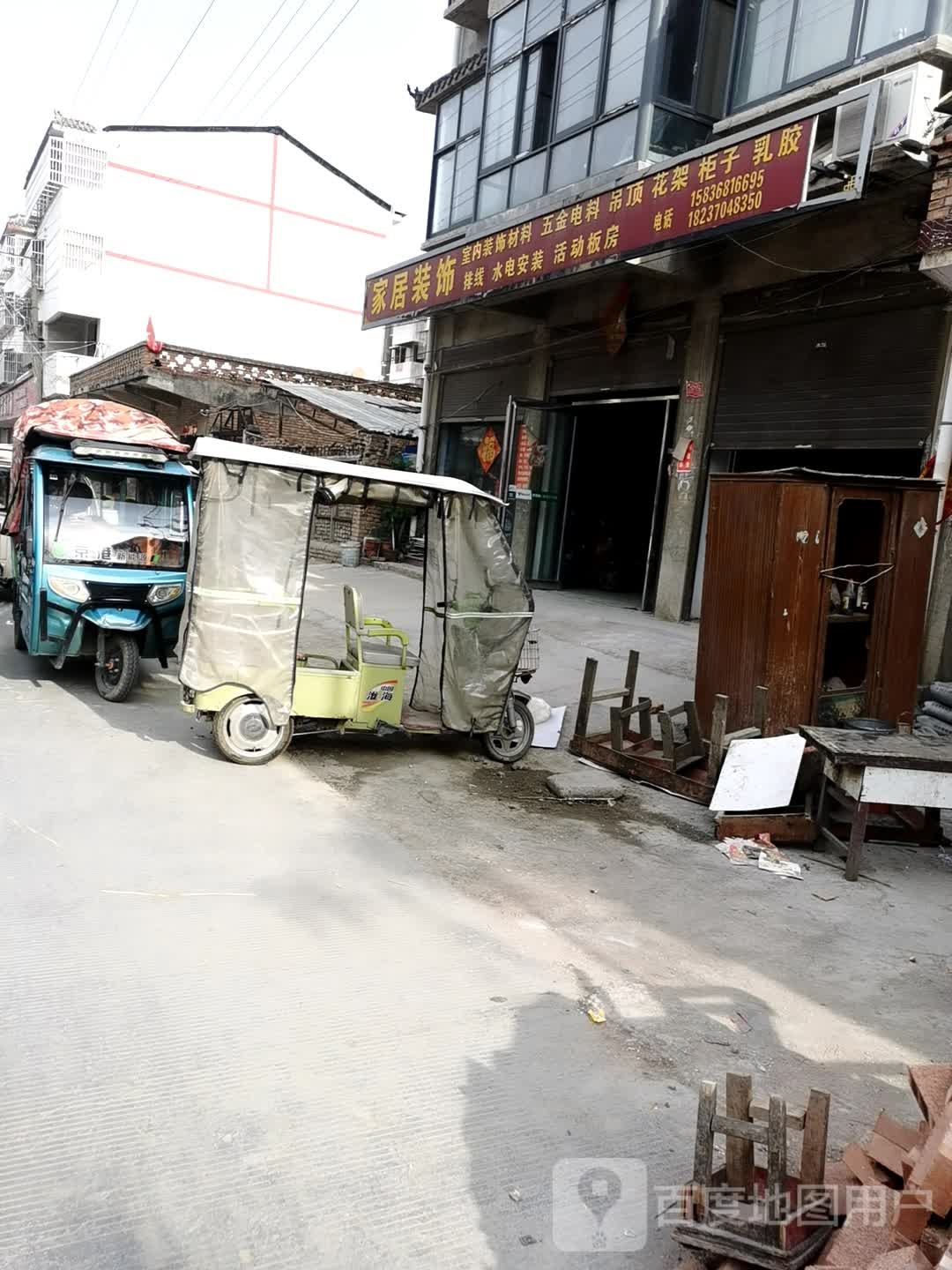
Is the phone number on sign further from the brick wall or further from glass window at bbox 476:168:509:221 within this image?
glass window at bbox 476:168:509:221

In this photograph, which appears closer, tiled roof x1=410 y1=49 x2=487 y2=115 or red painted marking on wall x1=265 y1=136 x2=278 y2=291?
tiled roof x1=410 y1=49 x2=487 y2=115

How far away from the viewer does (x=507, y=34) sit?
14898 mm

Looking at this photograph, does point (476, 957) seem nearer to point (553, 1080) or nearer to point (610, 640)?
point (553, 1080)

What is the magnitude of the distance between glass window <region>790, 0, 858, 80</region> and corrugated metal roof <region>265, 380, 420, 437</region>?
10399 millimetres

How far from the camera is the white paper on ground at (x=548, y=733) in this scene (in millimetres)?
7969

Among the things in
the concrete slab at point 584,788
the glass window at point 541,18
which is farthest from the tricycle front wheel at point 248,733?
the glass window at point 541,18

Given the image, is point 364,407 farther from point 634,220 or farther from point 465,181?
point 634,220

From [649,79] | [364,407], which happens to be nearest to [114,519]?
[649,79]

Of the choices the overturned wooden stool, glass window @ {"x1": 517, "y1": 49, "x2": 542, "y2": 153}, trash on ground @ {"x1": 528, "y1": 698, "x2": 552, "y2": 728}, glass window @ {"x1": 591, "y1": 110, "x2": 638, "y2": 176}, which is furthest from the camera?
glass window @ {"x1": 517, "y1": 49, "x2": 542, "y2": 153}

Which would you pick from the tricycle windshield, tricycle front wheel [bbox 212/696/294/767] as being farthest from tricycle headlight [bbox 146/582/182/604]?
tricycle front wheel [bbox 212/696/294/767]

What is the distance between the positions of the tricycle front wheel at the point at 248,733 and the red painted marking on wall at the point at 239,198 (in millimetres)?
34766

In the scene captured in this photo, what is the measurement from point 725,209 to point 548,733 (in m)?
5.72

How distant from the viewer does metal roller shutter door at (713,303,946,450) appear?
955cm

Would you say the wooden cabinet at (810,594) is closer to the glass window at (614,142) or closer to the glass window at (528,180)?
the glass window at (614,142)
